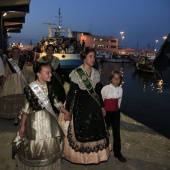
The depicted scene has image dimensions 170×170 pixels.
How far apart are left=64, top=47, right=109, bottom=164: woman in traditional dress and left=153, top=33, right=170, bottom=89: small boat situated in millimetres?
1585

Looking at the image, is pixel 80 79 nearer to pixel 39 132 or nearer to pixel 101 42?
pixel 39 132

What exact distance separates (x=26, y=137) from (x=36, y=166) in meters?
0.42

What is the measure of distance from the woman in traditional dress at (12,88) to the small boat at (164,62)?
4087 millimetres

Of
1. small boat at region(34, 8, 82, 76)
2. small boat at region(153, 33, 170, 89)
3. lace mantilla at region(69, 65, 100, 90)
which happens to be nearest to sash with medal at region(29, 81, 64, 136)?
lace mantilla at region(69, 65, 100, 90)

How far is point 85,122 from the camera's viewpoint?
3.60m

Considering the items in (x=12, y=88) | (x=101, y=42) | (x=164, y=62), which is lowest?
(x=12, y=88)

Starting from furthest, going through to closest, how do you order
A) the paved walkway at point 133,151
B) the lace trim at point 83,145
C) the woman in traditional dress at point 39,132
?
the paved walkway at point 133,151 → the lace trim at point 83,145 → the woman in traditional dress at point 39,132

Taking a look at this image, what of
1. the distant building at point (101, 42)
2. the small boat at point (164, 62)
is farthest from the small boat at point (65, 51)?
the distant building at point (101, 42)

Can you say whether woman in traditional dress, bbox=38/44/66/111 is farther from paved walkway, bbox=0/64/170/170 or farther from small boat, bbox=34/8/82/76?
small boat, bbox=34/8/82/76

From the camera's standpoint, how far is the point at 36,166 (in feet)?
9.68

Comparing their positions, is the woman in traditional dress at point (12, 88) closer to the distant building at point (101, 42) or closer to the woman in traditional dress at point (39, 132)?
the woman in traditional dress at point (39, 132)

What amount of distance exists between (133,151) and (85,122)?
1.62 metres

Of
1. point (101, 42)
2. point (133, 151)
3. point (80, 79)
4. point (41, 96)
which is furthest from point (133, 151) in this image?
point (101, 42)

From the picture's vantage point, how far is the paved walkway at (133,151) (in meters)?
3.91
